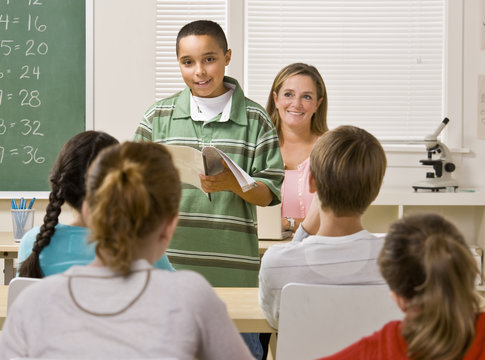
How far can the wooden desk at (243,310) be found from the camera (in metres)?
1.67

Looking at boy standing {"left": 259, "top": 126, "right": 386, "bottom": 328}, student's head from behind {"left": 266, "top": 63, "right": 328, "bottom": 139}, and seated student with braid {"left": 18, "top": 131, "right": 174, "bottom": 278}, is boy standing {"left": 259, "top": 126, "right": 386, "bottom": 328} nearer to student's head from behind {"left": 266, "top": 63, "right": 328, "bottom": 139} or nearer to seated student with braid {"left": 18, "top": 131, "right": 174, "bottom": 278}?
seated student with braid {"left": 18, "top": 131, "right": 174, "bottom": 278}

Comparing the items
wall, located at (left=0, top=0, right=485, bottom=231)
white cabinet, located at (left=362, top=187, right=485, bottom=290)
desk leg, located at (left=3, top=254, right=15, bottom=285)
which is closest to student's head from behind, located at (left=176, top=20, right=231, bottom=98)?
desk leg, located at (left=3, top=254, right=15, bottom=285)

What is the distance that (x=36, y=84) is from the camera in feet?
13.1

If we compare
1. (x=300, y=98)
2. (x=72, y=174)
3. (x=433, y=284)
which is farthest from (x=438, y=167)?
(x=433, y=284)

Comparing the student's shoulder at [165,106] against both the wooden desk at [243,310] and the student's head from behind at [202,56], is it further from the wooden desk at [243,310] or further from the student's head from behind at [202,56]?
the wooden desk at [243,310]

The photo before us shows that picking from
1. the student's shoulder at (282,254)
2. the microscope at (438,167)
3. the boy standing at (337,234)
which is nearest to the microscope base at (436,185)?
the microscope at (438,167)

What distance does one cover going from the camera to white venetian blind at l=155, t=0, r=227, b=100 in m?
4.25

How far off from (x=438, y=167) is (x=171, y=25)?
1.81m

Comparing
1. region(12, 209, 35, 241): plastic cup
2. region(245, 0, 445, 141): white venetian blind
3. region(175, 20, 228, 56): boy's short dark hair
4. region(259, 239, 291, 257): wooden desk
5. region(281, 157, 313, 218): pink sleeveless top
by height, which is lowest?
region(259, 239, 291, 257): wooden desk

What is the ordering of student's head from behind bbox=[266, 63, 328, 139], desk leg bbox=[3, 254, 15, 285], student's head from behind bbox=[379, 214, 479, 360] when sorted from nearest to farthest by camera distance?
student's head from behind bbox=[379, 214, 479, 360], desk leg bbox=[3, 254, 15, 285], student's head from behind bbox=[266, 63, 328, 139]

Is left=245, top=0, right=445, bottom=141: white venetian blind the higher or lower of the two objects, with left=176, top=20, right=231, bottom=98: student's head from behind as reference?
higher

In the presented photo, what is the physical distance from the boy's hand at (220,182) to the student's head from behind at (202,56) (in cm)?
37

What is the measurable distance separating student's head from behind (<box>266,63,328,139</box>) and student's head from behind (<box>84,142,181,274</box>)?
2276 mm

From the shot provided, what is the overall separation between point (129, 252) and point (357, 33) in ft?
11.5
